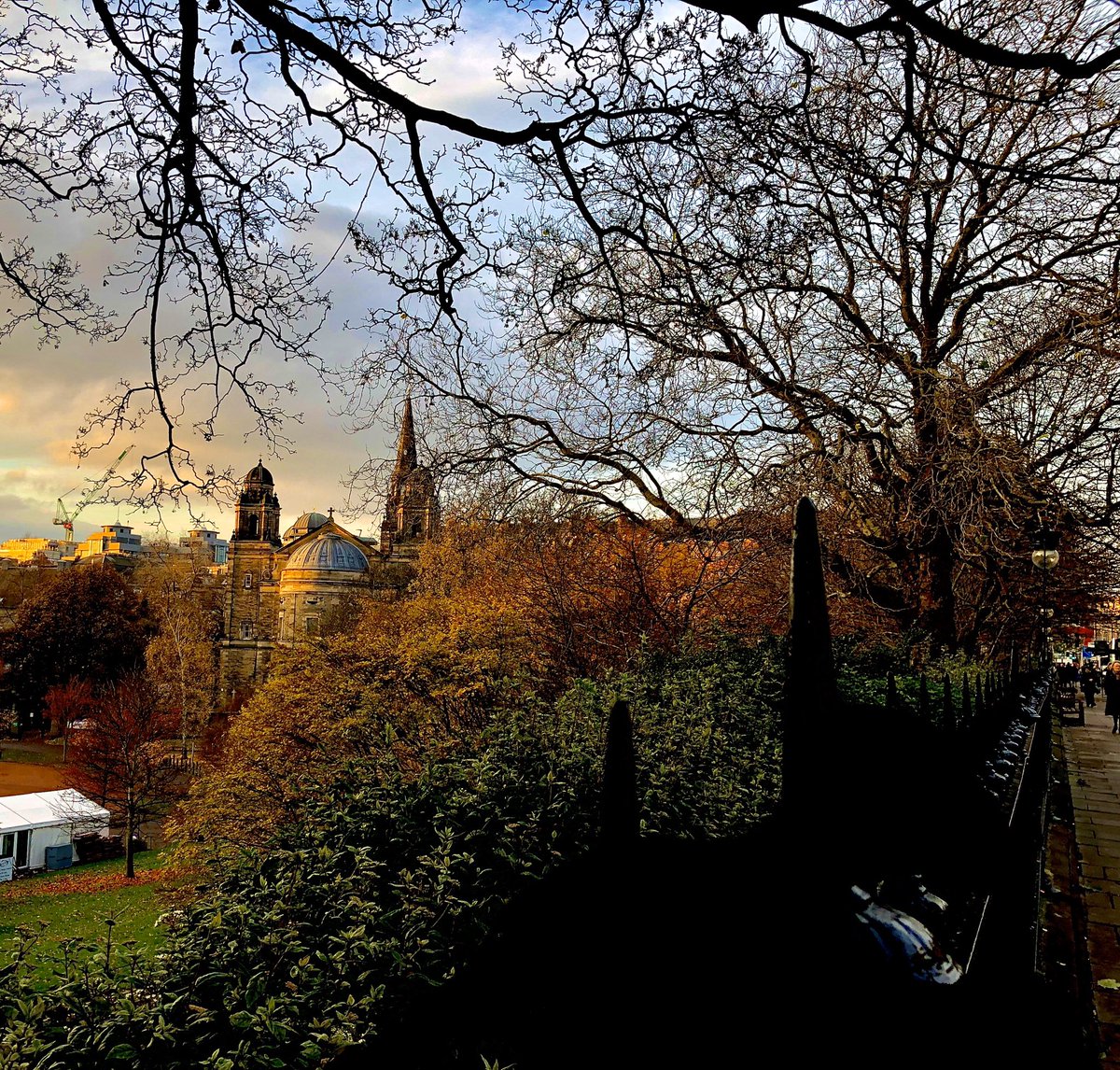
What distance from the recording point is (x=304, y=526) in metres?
72.8

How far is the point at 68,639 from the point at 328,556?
1810 centimetres

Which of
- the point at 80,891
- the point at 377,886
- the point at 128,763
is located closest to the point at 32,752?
the point at 128,763

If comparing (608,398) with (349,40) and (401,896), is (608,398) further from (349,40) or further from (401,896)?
(401,896)

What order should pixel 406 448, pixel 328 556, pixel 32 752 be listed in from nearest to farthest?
pixel 406 448
pixel 32 752
pixel 328 556

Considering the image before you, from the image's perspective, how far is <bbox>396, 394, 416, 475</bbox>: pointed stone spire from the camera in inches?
365

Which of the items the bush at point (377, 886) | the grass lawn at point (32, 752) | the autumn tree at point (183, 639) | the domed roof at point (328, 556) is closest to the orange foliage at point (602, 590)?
the bush at point (377, 886)

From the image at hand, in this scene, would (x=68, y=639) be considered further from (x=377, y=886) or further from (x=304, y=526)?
(x=377, y=886)

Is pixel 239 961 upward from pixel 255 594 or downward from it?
downward

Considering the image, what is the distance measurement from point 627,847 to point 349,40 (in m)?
4.67

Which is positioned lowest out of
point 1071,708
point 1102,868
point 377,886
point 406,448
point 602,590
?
point 1071,708

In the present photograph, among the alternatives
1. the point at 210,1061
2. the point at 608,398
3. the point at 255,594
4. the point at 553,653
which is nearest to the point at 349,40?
the point at 210,1061

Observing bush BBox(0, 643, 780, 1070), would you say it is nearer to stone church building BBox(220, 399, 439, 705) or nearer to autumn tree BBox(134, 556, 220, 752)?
autumn tree BBox(134, 556, 220, 752)

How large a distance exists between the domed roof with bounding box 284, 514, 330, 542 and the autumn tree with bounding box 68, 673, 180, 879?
1253 inches

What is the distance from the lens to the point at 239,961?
257cm
